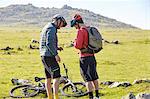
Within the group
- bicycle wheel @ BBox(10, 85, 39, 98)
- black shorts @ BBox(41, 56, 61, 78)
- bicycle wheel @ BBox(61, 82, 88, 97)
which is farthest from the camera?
bicycle wheel @ BBox(10, 85, 39, 98)

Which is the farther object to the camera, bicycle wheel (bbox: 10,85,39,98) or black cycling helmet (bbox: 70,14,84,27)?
bicycle wheel (bbox: 10,85,39,98)

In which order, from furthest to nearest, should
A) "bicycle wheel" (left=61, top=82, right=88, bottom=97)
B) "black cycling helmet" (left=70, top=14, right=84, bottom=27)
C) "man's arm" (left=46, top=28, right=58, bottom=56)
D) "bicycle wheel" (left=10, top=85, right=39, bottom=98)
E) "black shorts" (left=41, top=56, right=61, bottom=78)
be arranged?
"bicycle wheel" (left=10, top=85, right=39, bottom=98), "bicycle wheel" (left=61, top=82, right=88, bottom=97), "black cycling helmet" (left=70, top=14, right=84, bottom=27), "black shorts" (left=41, top=56, right=61, bottom=78), "man's arm" (left=46, top=28, right=58, bottom=56)

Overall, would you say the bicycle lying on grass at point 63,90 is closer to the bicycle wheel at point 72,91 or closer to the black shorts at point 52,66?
the bicycle wheel at point 72,91

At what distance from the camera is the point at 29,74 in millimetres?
24484

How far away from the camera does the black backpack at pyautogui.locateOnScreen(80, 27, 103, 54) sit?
462 inches

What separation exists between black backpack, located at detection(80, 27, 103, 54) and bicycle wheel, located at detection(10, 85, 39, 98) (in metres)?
3.88

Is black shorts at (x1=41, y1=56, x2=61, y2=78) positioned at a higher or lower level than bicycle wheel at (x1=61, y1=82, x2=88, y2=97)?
higher

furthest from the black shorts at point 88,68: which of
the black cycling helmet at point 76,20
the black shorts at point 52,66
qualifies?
the black cycling helmet at point 76,20

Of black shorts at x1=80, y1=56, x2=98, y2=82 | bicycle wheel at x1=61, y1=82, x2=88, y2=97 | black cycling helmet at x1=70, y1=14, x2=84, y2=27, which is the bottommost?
bicycle wheel at x1=61, y1=82, x2=88, y2=97

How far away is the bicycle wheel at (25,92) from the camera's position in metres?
15.0

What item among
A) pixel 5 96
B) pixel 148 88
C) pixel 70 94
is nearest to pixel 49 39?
pixel 70 94

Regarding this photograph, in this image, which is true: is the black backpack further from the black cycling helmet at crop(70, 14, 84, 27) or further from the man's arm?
the man's arm

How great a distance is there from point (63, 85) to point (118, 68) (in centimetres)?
1337

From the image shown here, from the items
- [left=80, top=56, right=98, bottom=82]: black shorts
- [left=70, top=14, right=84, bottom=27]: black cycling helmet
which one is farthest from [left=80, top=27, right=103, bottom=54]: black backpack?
[left=70, top=14, right=84, bottom=27]: black cycling helmet
